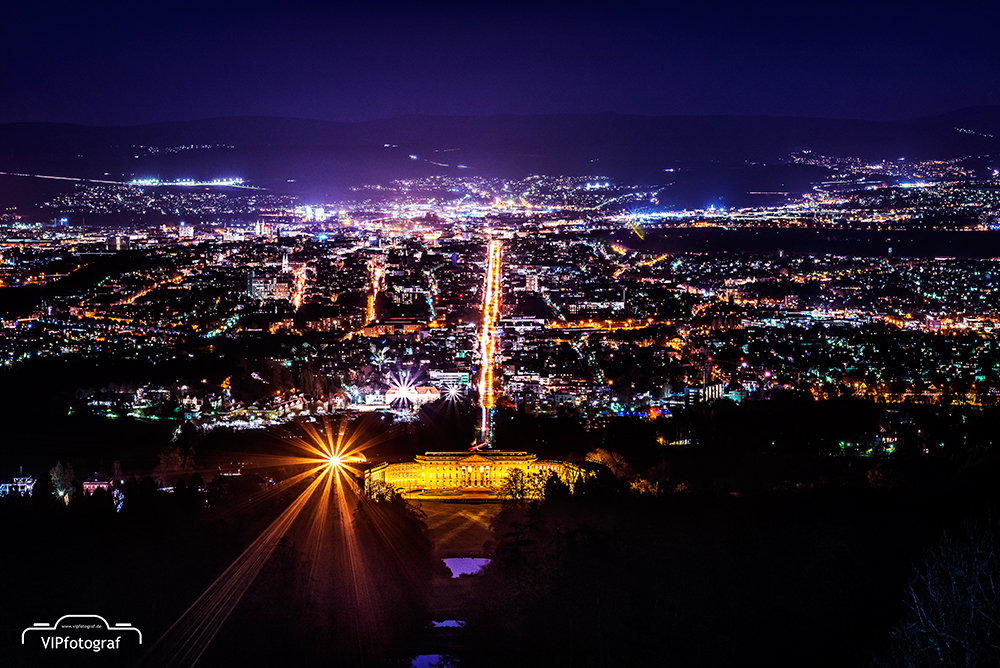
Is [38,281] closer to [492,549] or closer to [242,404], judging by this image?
[242,404]

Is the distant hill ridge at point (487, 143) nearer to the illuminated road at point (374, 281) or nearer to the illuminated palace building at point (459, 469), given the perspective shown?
the illuminated road at point (374, 281)

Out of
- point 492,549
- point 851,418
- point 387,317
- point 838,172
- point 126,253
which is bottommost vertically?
point 492,549

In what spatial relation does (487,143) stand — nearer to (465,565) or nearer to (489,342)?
(489,342)

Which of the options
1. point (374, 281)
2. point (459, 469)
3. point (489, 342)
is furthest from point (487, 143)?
point (459, 469)

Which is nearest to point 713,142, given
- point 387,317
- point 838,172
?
point 838,172

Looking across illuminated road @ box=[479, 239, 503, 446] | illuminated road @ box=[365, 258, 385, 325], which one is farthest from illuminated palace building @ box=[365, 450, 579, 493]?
illuminated road @ box=[365, 258, 385, 325]

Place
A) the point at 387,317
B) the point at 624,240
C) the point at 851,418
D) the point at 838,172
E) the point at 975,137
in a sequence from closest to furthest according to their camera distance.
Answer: the point at 851,418, the point at 387,317, the point at 624,240, the point at 975,137, the point at 838,172
